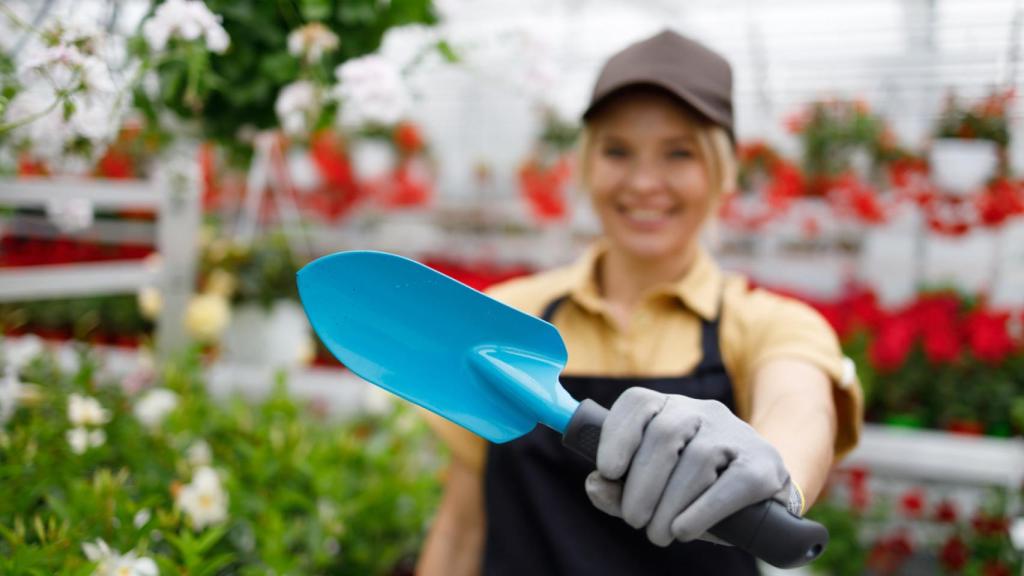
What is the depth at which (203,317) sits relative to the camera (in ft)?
6.61

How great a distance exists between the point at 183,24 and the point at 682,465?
2.16 feet

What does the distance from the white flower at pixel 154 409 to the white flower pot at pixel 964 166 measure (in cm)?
262

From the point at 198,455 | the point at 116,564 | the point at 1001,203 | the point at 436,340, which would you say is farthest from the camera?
the point at 1001,203

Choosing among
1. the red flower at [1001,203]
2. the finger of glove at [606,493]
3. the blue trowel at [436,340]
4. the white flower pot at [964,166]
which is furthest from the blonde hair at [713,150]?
the white flower pot at [964,166]

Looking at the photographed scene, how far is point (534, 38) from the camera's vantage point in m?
1.26

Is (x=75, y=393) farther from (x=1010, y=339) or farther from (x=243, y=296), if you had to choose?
(x=1010, y=339)

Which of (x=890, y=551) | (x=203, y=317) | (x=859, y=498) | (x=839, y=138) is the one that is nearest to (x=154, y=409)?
(x=203, y=317)

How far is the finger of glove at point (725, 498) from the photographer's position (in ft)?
1.56

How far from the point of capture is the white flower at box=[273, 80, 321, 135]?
0.96 m

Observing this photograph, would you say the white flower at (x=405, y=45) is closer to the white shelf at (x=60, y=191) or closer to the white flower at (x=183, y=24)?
the white flower at (x=183, y=24)

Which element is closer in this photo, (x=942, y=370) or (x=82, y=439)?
(x=82, y=439)

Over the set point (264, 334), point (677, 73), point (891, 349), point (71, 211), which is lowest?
point (891, 349)

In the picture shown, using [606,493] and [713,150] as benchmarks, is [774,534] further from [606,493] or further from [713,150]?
[713,150]

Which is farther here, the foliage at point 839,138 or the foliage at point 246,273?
the foliage at point 839,138
